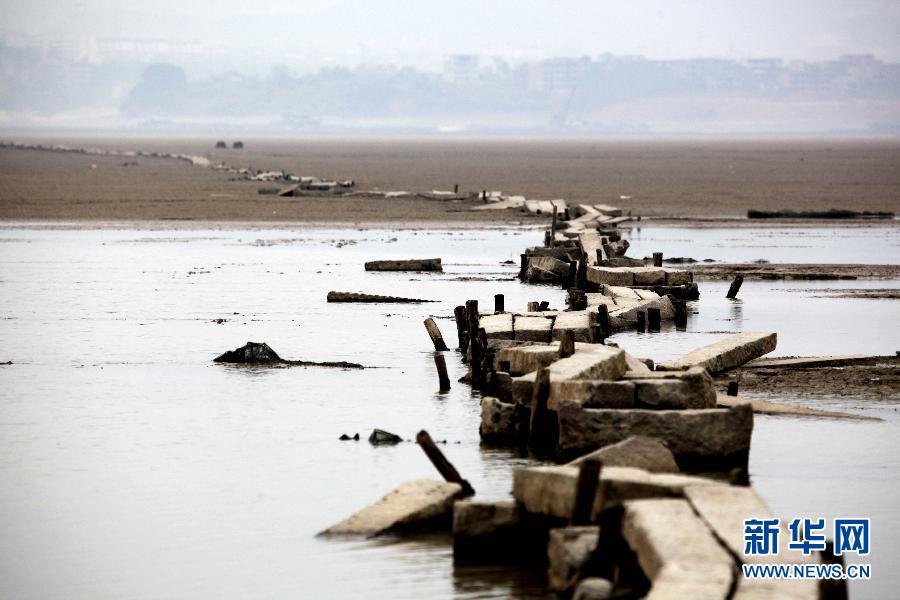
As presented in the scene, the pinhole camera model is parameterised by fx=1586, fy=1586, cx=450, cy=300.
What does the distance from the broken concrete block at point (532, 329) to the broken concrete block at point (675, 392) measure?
4.72m

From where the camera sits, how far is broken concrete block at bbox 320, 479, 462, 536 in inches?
456

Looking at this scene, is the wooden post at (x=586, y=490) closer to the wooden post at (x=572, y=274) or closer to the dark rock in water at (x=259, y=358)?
the dark rock in water at (x=259, y=358)

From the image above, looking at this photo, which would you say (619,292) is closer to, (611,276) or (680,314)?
(680,314)

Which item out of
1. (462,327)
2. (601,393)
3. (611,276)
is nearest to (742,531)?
(601,393)

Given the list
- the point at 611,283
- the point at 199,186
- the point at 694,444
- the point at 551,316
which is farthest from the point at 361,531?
the point at 199,186

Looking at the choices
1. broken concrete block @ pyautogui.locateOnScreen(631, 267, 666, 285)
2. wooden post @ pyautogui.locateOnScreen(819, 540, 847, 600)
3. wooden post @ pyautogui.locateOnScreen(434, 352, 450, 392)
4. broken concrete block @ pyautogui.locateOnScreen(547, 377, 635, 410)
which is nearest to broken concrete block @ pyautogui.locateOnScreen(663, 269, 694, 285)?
broken concrete block @ pyautogui.locateOnScreen(631, 267, 666, 285)

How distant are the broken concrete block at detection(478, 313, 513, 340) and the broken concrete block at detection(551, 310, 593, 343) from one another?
54cm

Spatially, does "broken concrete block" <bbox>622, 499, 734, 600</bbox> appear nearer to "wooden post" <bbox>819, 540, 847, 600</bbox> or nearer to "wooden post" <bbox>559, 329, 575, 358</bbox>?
"wooden post" <bbox>819, 540, 847, 600</bbox>

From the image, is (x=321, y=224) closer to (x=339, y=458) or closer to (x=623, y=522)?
(x=339, y=458)

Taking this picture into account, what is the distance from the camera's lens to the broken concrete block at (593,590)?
9016mm

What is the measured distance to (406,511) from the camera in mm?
11594

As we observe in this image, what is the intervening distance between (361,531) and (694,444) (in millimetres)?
3117

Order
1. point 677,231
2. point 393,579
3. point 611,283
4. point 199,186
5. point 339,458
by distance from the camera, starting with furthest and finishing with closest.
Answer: point 199,186, point 677,231, point 611,283, point 339,458, point 393,579

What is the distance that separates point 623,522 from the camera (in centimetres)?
970
